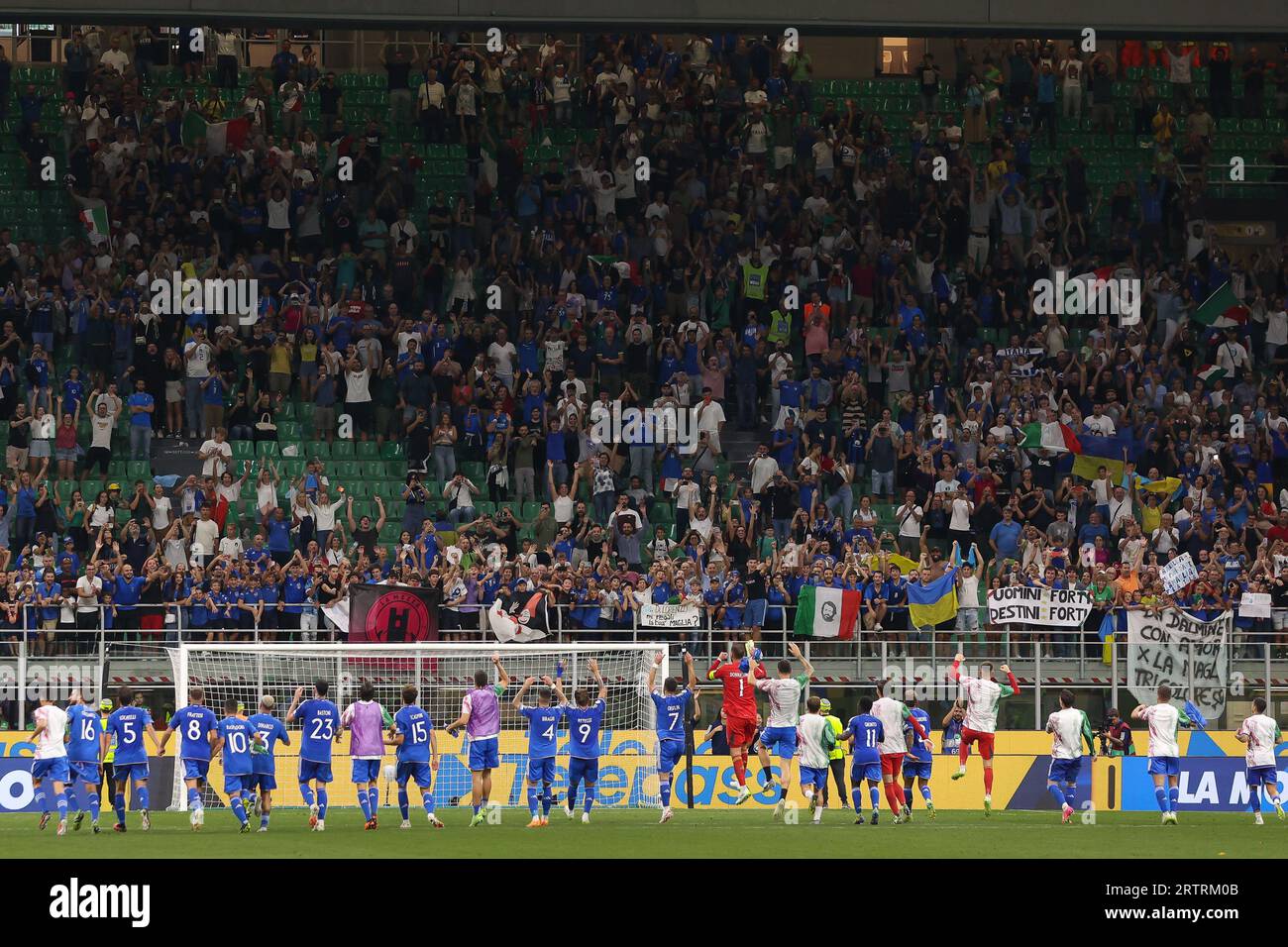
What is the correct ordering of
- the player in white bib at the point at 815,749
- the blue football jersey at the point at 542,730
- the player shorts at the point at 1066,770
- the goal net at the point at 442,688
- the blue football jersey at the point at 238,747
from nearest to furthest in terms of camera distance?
the blue football jersey at the point at 238,747 → the blue football jersey at the point at 542,730 → the player in white bib at the point at 815,749 → the player shorts at the point at 1066,770 → the goal net at the point at 442,688

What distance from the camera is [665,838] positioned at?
22625 mm

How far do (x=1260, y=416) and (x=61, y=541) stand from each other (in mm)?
22776

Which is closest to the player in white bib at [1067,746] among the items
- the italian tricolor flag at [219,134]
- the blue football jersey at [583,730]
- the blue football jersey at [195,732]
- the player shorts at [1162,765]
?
the player shorts at [1162,765]

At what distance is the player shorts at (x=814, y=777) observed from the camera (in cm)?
2600

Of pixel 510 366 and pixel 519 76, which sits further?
pixel 519 76

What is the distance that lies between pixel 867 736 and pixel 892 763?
0.66 meters

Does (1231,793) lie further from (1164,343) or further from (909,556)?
A: (1164,343)

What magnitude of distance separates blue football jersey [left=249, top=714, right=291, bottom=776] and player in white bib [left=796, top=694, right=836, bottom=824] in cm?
661

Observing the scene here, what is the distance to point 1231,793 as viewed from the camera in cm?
2830

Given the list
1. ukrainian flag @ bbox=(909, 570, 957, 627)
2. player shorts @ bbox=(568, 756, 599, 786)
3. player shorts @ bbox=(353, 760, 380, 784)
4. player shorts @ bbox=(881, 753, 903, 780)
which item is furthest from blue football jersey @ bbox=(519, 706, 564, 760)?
ukrainian flag @ bbox=(909, 570, 957, 627)

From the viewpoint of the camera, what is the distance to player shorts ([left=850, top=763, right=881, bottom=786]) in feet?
84.2

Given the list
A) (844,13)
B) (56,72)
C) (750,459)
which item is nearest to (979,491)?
(750,459)

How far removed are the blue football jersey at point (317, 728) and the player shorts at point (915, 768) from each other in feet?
24.6

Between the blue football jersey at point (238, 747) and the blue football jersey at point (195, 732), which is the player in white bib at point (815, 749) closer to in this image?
the blue football jersey at point (238, 747)
